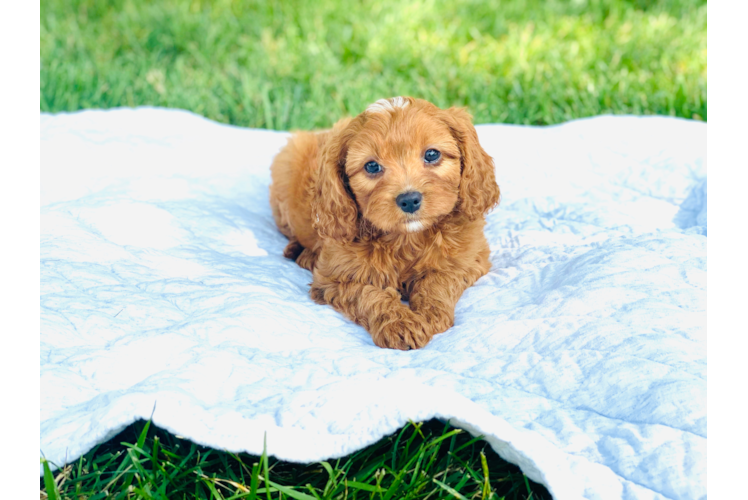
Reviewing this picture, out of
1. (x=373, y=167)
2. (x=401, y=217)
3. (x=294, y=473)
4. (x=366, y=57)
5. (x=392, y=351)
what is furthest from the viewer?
(x=366, y=57)

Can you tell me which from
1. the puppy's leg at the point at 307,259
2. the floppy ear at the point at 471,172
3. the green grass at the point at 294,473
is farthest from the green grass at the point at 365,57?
the green grass at the point at 294,473

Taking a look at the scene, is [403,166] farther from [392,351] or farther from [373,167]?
[392,351]

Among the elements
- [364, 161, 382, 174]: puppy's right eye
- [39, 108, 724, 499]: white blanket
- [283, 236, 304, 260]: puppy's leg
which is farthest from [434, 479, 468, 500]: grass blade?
[283, 236, 304, 260]: puppy's leg

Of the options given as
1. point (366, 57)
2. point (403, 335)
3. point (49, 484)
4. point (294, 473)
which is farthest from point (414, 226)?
point (366, 57)

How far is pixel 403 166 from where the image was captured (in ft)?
9.90

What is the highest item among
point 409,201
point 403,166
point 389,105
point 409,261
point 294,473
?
point 389,105

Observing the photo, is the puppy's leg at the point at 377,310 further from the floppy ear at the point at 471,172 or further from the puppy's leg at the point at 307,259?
the floppy ear at the point at 471,172

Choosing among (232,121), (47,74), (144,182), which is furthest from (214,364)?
(47,74)

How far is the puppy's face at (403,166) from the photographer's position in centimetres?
296

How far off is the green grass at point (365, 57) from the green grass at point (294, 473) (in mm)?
3566

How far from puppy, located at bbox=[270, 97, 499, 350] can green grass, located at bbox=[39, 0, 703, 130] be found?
242cm

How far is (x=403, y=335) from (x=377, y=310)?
20cm

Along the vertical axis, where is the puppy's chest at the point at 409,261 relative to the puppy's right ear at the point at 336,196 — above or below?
below

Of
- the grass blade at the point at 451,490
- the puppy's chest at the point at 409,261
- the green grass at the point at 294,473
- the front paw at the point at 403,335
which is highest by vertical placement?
the puppy's chest at the point at 409,261
